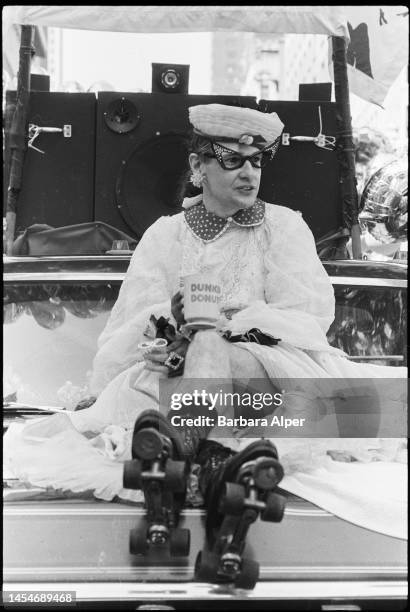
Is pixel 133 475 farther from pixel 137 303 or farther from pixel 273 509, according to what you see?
pixel 137 303

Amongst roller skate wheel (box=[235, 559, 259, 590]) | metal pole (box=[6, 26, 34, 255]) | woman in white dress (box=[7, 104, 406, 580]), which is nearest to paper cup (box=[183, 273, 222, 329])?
woman in white dress (box=[7, 104, 406, 580])

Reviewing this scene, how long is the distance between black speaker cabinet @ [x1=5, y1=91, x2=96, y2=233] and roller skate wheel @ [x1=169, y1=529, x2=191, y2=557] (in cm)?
249

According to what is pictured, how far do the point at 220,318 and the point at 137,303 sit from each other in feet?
1.12

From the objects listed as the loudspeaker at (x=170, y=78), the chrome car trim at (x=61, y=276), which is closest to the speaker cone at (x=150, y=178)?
the loudspeaker at (x=170, y=78)

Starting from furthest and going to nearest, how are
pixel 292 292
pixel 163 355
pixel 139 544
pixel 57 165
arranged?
pixel 57 165
pixel 292 292
pixel 163 355
pixel 139 544

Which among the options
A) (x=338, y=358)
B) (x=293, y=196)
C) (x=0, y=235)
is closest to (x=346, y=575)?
(x=338, y=358)

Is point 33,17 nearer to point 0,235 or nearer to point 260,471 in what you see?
point 0,235

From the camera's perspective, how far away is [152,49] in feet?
17.1

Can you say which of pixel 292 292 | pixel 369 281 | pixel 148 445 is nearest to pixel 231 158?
pixel 292 292

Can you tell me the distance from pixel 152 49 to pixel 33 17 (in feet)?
2.48

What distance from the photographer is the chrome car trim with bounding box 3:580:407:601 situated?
8.12 ft

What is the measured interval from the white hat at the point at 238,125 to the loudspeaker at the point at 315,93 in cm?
133

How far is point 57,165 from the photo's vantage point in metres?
4.92

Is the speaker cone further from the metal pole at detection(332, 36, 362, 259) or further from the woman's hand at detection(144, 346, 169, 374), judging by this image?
the woman's hand at detection(144, 346, 169, 374)
